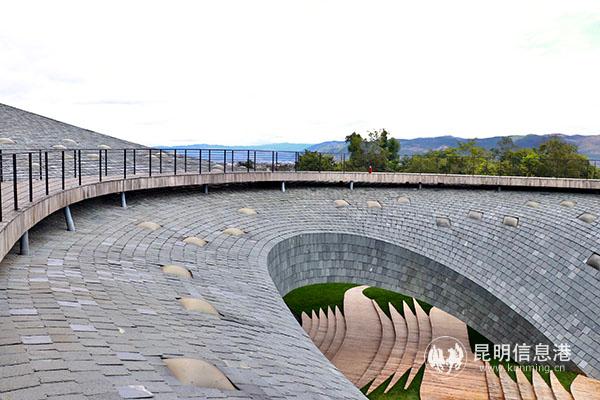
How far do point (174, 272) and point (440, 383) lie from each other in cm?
1000

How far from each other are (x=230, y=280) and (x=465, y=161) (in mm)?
35564

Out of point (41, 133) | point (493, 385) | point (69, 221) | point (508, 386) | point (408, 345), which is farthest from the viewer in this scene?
point (41, 133)

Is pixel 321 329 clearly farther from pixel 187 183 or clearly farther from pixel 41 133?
pixel 41 133

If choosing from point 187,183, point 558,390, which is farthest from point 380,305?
point 187,183

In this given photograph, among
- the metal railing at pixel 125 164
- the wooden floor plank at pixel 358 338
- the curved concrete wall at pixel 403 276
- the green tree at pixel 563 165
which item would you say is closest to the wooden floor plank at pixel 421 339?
the wooden floor plank at pixel 358 338

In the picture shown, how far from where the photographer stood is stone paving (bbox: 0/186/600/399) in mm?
4488

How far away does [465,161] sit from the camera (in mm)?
41125

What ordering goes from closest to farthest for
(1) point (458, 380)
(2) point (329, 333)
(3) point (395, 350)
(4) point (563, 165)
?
1. (1) point (458, 380)
2. (3) point (395, 350)
3. (2) point (329, 333)
4. (4) point (563, 165)

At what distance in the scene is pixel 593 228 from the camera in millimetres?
16281

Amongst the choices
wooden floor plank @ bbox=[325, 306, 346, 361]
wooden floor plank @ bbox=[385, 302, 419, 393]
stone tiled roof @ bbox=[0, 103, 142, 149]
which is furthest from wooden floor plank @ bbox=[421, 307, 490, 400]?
stone tiled roof @ bbox=[0, 103, 142, 149]

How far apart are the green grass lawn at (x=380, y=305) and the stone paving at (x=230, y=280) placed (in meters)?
2.64

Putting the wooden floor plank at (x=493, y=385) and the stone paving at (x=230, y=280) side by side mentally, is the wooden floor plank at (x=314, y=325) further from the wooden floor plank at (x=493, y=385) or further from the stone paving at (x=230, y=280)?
the wooden floor plank at (x=493, y=385)

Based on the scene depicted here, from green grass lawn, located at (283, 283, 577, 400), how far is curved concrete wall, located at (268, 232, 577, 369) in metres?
1.41

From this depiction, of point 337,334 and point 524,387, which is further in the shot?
→ point 337,334
